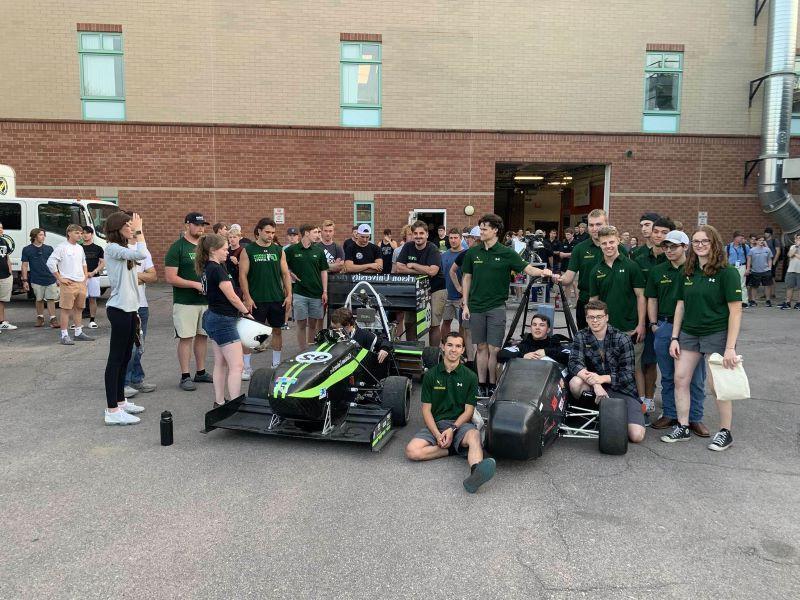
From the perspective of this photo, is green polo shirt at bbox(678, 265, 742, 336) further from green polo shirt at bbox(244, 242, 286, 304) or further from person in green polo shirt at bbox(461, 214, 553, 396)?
green polo shirt at bbox(244, 242, 286, 304)

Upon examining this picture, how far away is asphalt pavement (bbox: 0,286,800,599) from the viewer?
3.09 metres

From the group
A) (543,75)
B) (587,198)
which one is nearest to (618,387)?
(543,75)

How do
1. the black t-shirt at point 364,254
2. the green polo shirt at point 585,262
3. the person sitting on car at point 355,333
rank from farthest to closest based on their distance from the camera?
the black t-shirt at point 364,254, the green polo shirt at point 585,262, the person sitting on car at point 355,333

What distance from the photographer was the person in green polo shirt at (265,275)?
7.09 meters

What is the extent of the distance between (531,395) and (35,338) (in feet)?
28.9

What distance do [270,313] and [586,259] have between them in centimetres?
380

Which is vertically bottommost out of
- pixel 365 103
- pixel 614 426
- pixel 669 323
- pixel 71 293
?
pixel 614 426

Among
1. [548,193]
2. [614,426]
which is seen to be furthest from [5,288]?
[548,193]

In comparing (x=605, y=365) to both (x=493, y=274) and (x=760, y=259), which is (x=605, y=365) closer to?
(x=493, y=274)

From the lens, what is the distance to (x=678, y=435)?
5219 millimetres

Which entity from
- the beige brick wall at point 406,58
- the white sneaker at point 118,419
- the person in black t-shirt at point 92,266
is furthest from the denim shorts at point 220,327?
the beige brick wall at point 406,58

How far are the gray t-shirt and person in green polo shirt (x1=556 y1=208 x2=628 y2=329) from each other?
1042 centimetres

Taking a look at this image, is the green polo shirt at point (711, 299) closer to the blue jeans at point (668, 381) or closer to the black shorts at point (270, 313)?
the blue jeans at point (668, 381)

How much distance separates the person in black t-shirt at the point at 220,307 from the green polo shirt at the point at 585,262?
3582mm
